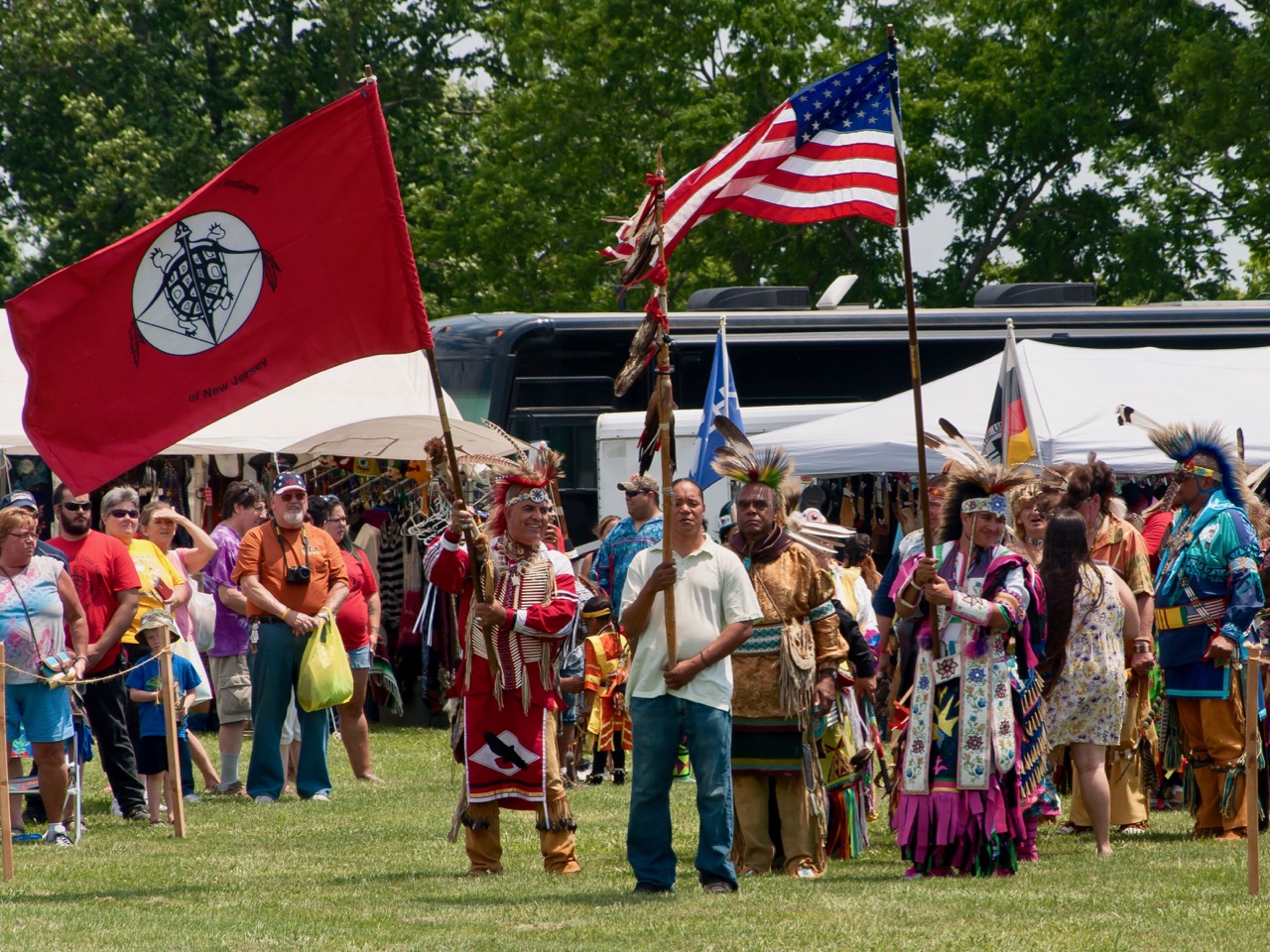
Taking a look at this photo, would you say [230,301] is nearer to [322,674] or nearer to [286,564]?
[286,564]

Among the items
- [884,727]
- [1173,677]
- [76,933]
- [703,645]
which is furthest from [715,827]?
[884,727]

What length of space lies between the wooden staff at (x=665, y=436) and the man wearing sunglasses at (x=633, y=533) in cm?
282

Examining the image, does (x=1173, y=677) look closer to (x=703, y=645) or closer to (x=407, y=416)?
(x=703, y=645)

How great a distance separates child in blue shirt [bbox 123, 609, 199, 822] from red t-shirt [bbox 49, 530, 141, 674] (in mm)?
322

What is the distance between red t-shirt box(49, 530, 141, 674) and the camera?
10227mm

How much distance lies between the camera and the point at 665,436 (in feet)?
25.0

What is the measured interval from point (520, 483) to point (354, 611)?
164 inches

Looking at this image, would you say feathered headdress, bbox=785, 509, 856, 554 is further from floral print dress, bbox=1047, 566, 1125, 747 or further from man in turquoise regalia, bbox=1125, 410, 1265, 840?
man in turquoise regalia, bbox=1125, 410, 1265, 840

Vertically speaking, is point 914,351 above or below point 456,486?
above

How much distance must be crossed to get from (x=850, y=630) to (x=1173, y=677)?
190 cm

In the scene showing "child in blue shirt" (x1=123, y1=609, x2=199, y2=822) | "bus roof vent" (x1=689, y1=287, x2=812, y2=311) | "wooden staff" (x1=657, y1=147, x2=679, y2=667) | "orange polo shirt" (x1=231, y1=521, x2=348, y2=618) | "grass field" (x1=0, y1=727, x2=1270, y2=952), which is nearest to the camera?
"grass field" (x1=0, y1=727, x2=1270, y2=952)

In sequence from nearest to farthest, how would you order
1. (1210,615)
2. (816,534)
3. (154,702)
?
(816,534) → (1210,615) → (154,702)

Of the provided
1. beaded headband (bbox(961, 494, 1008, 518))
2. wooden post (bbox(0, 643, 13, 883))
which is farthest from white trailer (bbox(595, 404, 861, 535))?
wooden post (bbox(0, 643, 13, 883))

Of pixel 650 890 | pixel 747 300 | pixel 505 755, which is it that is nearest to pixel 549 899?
pixel 650 890
